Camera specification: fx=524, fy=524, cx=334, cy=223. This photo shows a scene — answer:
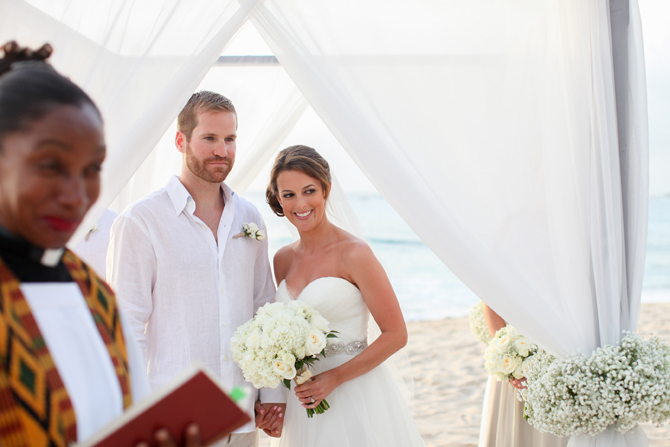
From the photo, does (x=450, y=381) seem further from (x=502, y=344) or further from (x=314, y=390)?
(x=314, y=390)

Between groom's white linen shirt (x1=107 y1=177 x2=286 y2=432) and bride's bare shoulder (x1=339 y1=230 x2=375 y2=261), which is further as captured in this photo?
bride's bare shoulder (x1=339 y1=230 x2=375 y2=261)

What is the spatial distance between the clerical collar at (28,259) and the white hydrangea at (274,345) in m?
1.61

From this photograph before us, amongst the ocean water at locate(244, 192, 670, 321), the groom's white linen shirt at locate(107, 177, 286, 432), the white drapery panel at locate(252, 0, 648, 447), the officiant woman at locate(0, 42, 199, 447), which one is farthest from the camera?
the ocean water at locate(244, 192, 670, 321)

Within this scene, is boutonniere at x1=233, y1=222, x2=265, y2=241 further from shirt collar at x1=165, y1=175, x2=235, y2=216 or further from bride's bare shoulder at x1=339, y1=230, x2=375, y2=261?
bride's bare shoulder at x1=339, y1=230, x2=375, y2=261

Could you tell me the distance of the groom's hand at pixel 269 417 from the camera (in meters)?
2.80

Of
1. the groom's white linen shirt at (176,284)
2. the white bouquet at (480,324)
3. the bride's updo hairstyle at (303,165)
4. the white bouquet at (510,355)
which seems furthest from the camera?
the white bouquet at (480,324)

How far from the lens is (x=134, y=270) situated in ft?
8.52

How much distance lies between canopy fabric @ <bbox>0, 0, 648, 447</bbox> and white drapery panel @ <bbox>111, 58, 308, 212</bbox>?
1.45 meters

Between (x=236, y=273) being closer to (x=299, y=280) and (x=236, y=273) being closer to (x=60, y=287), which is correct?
(x=299, y=280)

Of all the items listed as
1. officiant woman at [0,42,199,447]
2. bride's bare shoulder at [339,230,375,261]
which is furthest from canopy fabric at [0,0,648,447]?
officiant woman at [0,42,199,447]

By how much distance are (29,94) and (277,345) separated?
1.82m

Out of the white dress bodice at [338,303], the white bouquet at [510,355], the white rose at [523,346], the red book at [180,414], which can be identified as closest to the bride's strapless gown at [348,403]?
the white dress bodice at [338,303]

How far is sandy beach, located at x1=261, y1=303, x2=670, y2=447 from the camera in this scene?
5395 mm

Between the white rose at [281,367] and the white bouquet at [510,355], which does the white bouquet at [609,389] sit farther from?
the white rose at [281,367]
